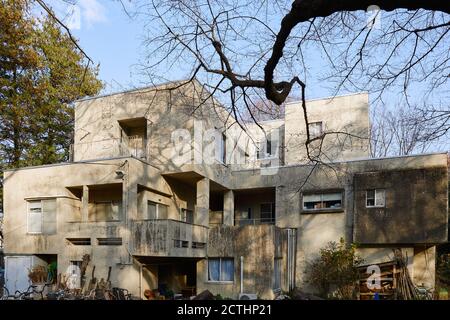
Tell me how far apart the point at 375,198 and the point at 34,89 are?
20.1m

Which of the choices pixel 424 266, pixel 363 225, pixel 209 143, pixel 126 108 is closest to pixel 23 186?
pixel 126 108

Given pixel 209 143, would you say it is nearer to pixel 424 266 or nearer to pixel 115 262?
pixel 115 262

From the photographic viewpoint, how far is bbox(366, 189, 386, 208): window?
17.0m

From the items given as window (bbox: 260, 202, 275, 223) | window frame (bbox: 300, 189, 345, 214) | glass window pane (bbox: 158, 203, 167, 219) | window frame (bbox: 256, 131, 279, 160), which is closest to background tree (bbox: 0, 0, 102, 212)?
glass window pane (bbox: 158, 203, 167, 219)

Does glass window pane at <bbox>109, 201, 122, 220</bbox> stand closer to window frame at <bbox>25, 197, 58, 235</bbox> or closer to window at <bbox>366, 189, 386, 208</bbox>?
window frame at <bbox>25, 197, 58, 235</bbox>

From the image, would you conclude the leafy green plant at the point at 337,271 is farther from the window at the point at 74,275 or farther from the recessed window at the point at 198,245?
the window at the point at 74,275

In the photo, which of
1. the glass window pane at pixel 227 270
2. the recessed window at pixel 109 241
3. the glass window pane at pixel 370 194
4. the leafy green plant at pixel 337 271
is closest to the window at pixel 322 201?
the glass window pane at pixel 370 194

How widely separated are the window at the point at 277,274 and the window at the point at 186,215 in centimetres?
507

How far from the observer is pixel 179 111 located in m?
17.2

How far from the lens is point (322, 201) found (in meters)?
18.2

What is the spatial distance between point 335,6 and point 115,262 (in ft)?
42.7

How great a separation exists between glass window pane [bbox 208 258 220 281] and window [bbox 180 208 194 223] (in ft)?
9.50

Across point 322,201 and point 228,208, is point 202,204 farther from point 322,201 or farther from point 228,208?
point 322,201

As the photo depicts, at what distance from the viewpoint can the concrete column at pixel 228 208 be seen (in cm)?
1975
